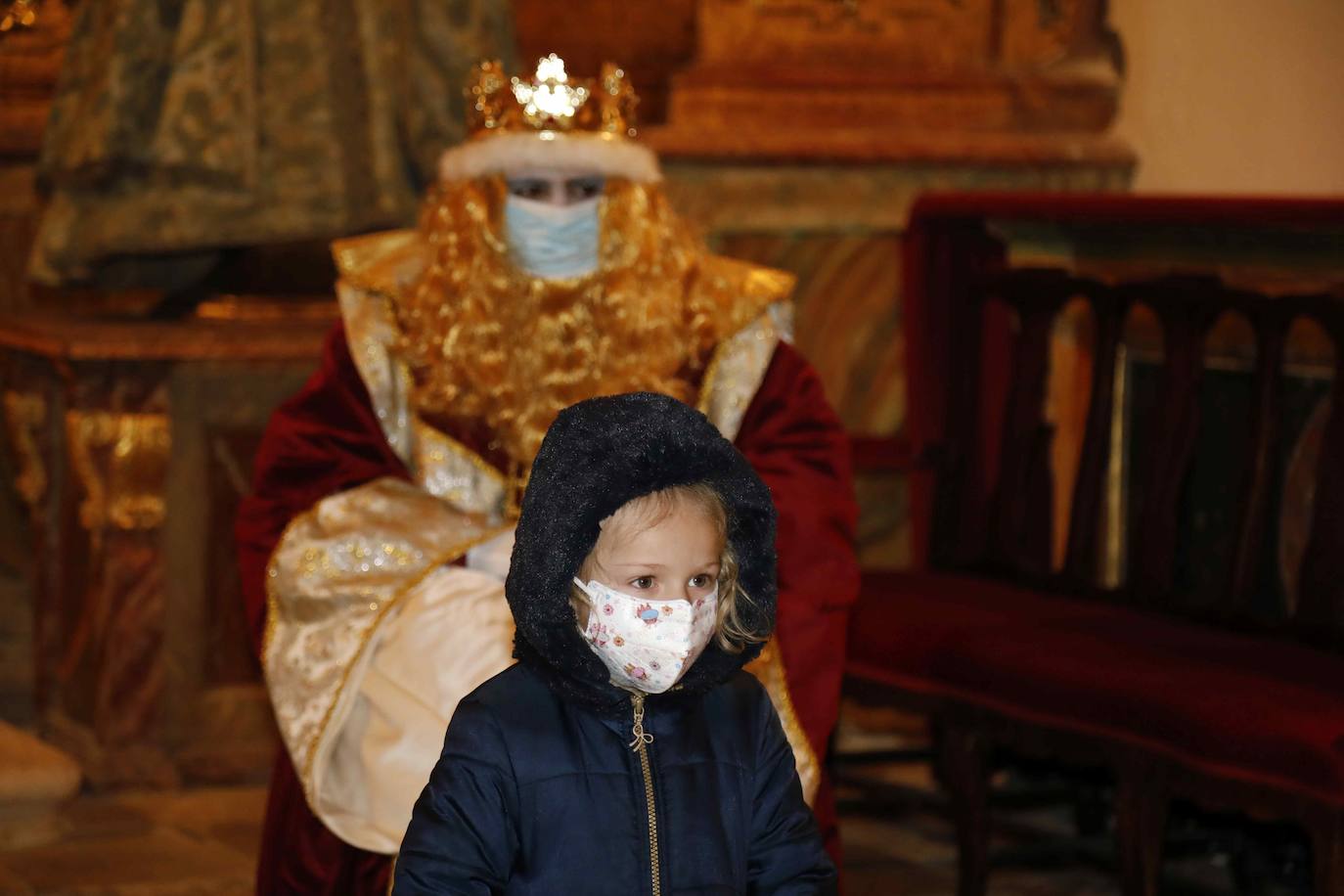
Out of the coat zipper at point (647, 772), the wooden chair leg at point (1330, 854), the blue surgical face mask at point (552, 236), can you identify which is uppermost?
the blue surgical face mask at point (552, 236)

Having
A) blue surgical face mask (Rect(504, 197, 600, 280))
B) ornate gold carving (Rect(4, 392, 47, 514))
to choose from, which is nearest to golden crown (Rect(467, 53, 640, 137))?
blue surgical face mask (Rect(504, 197, 600, 280))

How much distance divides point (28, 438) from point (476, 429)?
2.08 metres

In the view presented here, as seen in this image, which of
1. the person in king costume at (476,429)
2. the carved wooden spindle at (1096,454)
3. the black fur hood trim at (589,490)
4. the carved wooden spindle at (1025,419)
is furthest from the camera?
the carved wooden spindle at (1025,419)

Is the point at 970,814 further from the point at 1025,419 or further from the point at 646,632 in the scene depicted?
the point at 646,632

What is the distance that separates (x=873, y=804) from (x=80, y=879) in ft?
6.13

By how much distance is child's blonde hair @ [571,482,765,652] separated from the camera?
2168 millimetres

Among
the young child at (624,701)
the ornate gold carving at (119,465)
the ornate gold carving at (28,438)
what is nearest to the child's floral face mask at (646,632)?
the young child at (624,701)

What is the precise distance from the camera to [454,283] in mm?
3619

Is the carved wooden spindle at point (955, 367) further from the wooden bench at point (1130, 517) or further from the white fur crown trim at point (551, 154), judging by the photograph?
the white fur crown trim at point (551, 154)

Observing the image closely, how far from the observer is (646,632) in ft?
7.08

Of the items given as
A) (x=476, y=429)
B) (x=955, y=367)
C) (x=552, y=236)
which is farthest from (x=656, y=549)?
(x=955, y=367)

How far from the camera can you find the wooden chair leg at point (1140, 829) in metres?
3.68

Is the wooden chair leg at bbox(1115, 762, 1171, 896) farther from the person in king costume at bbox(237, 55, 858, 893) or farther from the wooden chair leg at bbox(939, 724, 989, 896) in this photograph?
the person in king costume at bbox(237, 55, 858, 893)

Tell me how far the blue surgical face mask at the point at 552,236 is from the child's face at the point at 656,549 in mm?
1564
